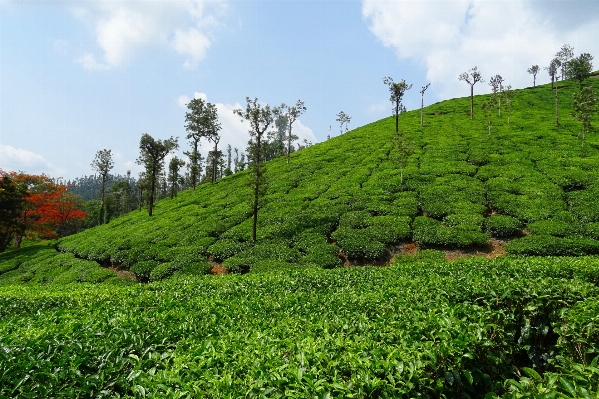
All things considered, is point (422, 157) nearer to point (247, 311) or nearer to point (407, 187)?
point (407, 187)

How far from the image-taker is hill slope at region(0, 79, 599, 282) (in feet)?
76.0

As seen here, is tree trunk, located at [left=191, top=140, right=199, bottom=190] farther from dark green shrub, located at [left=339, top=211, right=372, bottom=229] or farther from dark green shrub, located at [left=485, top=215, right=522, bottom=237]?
dark green shrub, located at [left=485, top=215, right=522, bottom=237]

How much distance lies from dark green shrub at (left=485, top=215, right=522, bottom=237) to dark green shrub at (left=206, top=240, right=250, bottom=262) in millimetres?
17491

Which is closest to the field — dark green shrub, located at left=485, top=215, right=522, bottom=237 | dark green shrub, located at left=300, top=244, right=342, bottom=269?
dark green shrub, located at left=300, top=244, right=342, bottom=269

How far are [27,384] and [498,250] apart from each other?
23574mm

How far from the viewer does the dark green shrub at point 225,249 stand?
2569cm

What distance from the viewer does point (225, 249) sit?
26.2 metres

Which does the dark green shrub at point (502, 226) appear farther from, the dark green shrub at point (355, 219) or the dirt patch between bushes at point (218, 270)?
the dirt patch between bushes at point (218, 270)

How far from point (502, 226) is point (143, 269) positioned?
26.1 metres

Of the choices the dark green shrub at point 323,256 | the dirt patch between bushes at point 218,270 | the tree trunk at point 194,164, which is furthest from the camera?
the tree trunk at point 194,164

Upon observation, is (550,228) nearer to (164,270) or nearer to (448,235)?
(448,235)

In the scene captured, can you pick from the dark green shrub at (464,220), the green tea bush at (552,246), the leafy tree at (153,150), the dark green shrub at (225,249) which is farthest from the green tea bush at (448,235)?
the leafy tree at (153,150)

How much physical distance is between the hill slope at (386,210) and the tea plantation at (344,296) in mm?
188

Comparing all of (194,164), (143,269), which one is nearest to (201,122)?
(194,164)
